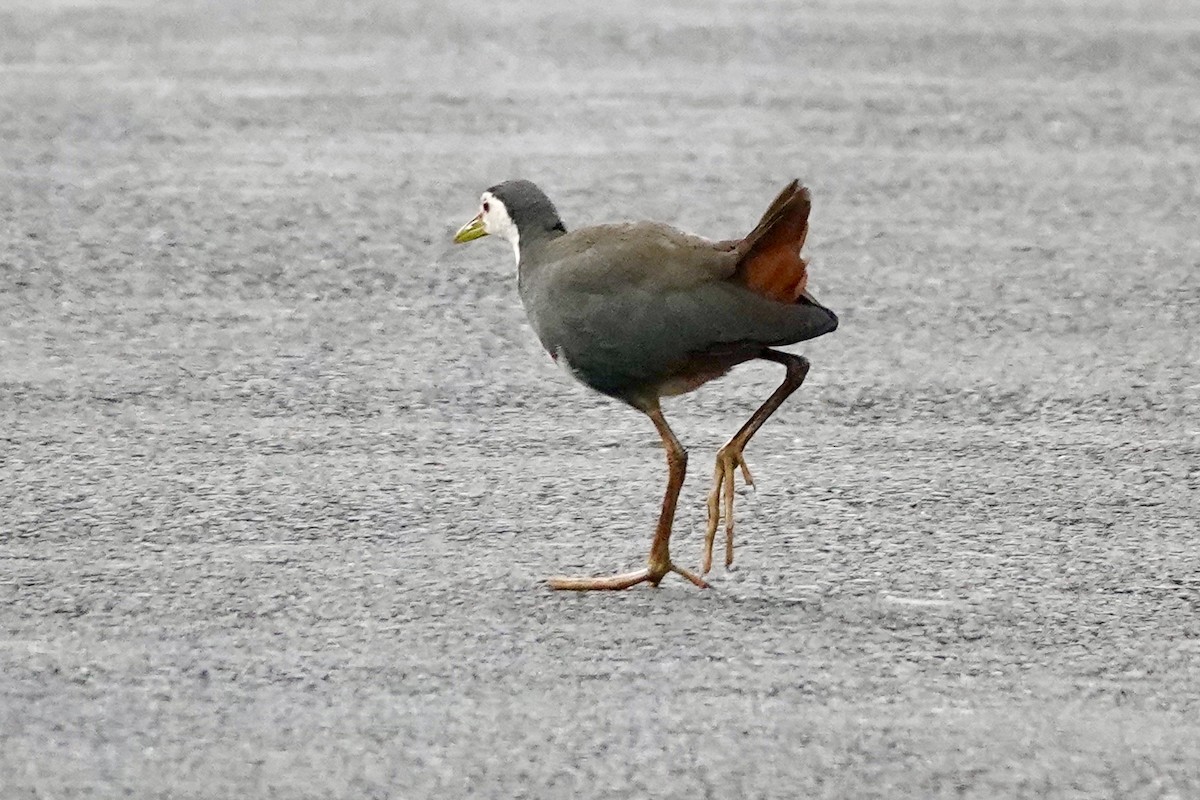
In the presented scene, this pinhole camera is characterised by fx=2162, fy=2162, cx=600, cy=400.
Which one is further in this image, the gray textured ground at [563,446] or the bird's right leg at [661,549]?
the bird's right leg at [661,549]

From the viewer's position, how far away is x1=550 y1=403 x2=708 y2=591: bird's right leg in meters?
4.65

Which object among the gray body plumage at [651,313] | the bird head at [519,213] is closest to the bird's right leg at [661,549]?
the gray body plumage at [651,313]

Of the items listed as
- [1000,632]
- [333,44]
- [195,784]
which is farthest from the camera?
[333,44]

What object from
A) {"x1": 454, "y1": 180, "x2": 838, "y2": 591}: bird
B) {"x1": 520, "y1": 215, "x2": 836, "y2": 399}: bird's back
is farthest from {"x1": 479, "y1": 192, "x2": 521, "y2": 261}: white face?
{"x1": 520, "y1": 215, "x2": 836, "y2": 399}: bird's back

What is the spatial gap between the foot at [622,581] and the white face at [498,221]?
764 mm

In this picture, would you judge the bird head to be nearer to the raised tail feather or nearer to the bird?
the bird

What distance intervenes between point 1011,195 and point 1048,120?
1334 millimetres

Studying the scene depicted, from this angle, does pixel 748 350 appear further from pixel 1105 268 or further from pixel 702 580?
pixel 1105 268

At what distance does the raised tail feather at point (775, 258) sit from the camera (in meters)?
4.34

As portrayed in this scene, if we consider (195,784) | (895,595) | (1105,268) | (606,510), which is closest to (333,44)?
(1105,268)

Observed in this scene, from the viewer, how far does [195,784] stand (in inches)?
146

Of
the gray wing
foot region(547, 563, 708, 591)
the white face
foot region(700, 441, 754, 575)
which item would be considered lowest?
foot region(547, 563, 708, 591)

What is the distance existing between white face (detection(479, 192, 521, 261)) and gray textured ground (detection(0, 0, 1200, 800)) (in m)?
0.66

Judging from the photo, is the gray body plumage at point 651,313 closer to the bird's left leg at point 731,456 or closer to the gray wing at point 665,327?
the gray wing at point 665,327
